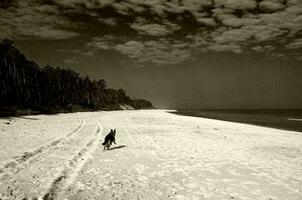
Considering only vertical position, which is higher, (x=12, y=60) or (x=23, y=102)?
(x=12, y=60)

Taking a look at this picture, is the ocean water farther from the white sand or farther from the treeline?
the treeline

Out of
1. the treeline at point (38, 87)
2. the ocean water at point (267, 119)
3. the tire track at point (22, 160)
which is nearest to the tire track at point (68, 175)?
the tire track at point (22, 160)

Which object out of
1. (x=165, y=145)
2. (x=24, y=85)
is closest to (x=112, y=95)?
(x=24, y=85)

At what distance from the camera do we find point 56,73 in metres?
93.6

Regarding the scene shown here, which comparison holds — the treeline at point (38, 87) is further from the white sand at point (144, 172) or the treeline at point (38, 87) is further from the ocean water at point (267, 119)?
the ocean water at point (267, 119)

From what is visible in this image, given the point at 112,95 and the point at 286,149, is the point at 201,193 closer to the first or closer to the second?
the point at 286,149

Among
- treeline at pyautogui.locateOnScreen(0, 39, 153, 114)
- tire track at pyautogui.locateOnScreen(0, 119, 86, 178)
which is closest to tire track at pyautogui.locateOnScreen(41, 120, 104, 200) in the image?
tire track at pyautogui.locateOnScreen(0, 119, 86, 178)

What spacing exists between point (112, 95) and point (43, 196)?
139 m

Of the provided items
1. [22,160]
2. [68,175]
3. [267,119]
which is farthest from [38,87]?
[68,175]

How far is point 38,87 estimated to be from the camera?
252 ft

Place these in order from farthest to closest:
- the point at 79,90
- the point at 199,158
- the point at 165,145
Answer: the point at 79,90 → the point at 165,145 → the point at 199,158

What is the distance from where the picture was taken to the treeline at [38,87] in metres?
59.5

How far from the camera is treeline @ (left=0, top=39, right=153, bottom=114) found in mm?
59531

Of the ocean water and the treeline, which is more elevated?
the treeline
